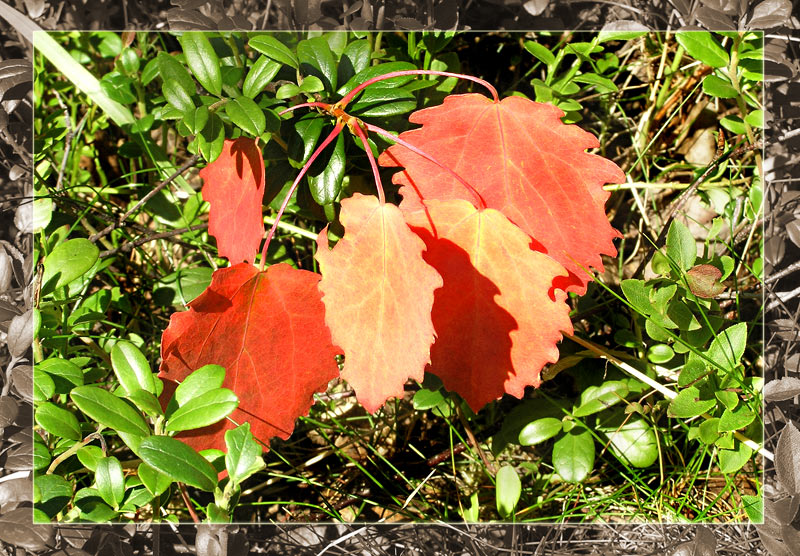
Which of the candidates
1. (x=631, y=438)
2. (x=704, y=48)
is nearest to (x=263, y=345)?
(x=631, y=438)

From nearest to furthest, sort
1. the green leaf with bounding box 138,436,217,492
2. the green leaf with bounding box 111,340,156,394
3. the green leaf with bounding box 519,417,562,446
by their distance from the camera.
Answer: the green leaf with bounding box 138,436,217,492 < the green leaf with bounding box 111,340,156,394 < the green leaf with bounding box 519,417,562,446

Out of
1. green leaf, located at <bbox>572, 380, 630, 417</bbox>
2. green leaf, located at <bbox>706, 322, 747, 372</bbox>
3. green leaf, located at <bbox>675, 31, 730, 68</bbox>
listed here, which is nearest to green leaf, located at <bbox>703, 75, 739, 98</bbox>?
green leaf, located at <bbox>675, 31, 730, 68</bbox>

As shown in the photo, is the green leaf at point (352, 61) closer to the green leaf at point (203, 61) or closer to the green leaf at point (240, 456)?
the green leaf at point (203, 61)

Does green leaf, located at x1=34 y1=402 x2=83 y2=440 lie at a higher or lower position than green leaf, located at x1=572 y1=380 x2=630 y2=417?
higher

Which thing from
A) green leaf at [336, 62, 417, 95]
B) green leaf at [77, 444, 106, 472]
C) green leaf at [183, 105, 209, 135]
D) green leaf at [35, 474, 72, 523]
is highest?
green leaf at [336, 62, 417, 95]

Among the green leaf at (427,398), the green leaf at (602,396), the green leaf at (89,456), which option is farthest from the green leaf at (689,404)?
the green leaf at (89,456)

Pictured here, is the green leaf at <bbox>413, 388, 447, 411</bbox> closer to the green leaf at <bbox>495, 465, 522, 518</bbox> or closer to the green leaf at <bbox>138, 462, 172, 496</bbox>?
the green leaf at <bbox>495, 465, 522, 518</bbox>
